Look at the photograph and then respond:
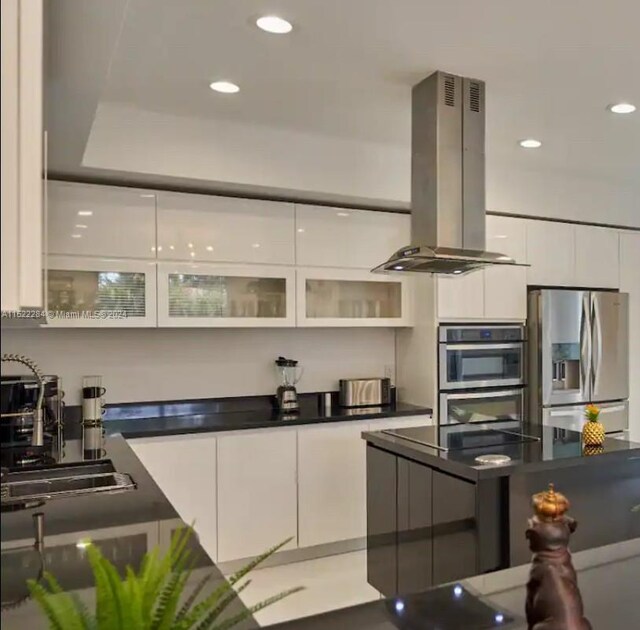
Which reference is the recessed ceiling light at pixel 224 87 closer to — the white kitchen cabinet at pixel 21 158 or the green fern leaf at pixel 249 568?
the white kitchen cabinet at pixel 21 158

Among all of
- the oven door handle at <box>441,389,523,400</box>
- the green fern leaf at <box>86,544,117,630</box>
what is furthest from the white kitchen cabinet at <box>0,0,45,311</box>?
the oven door handle at <box>441,389,523,400</box>

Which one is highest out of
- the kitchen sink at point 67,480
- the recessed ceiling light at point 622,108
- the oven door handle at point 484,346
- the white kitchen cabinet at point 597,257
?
the recessed ceiling light at point 622,108

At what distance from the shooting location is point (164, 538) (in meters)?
1.58

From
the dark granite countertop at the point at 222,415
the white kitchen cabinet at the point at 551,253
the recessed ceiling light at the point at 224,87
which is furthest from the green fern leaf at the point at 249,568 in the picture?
the white kitchen cabinet at the point at 551,253

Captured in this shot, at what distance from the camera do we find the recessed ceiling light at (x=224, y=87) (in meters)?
2.87

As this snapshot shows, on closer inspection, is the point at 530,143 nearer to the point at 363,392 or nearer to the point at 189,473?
the point at 363,392

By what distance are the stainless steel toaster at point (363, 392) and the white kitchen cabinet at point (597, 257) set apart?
5.90 ft

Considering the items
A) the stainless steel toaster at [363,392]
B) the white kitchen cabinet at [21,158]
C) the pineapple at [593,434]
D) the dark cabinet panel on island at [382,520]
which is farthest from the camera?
the stainless steel toaster at [363,392]

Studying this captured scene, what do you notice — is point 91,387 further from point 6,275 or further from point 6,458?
point 6,275

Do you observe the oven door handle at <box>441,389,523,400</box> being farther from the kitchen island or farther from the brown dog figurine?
the brown dog figurine

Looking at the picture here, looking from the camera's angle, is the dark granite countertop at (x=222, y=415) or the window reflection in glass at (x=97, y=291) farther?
the dark granite countertop at (x=222, y=415)

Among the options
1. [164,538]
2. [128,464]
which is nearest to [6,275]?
[164,538]

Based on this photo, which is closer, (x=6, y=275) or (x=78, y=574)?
(x=6, y=275)

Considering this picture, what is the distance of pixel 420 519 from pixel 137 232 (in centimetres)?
215
